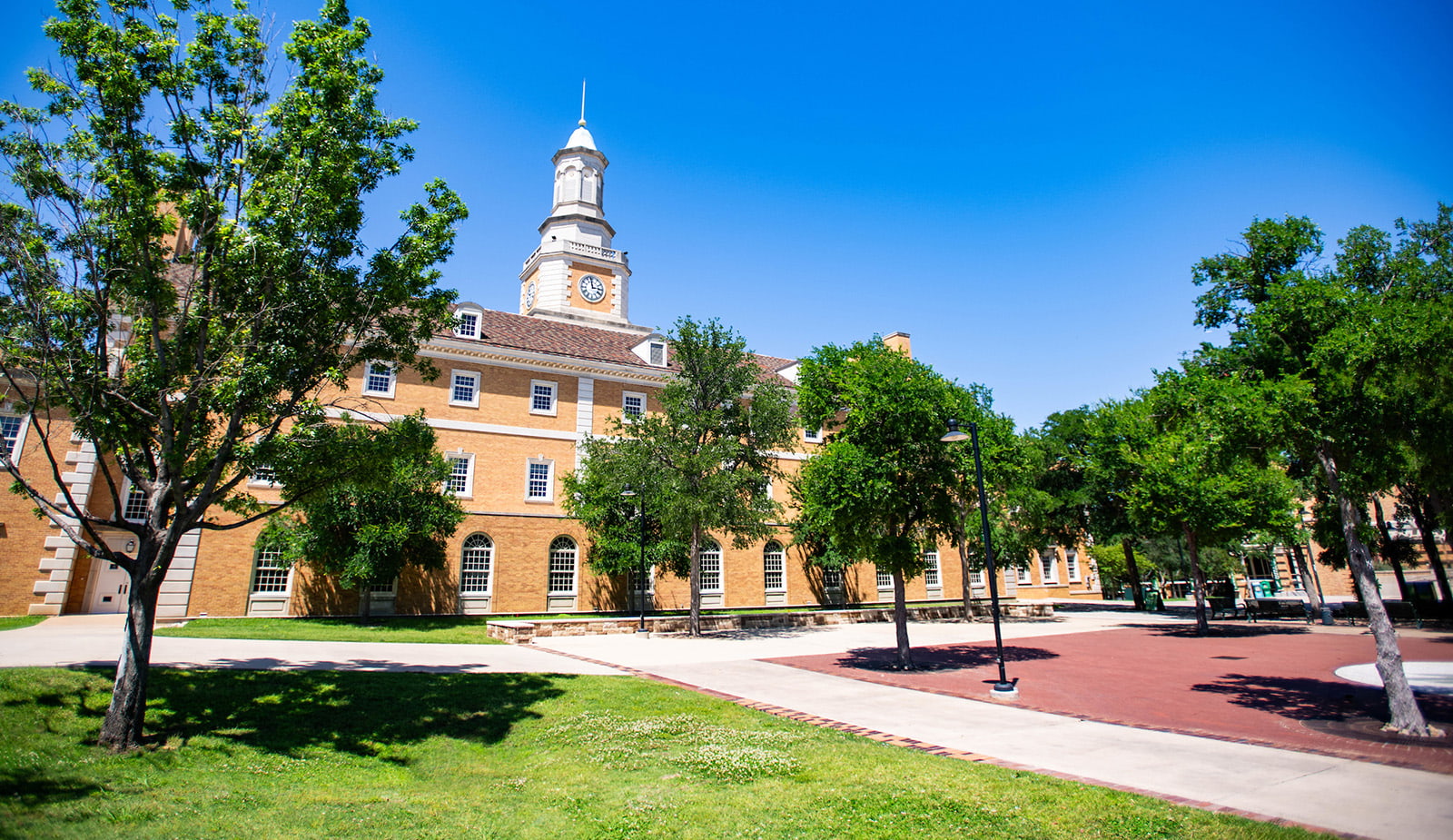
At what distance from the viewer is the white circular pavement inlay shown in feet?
43.1

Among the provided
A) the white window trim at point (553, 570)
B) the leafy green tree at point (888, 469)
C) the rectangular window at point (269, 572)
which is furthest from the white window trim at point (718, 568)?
the leafy green tree at point (888, 469)

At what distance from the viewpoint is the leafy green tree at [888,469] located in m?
16.1

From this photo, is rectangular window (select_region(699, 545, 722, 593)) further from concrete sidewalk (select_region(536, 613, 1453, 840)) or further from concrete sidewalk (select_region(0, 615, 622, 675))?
concrete sidewalk (select_region(536, 613, 1453, 840))

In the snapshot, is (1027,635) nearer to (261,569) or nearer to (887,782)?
(887,782)

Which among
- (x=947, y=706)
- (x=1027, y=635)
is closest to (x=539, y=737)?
(x=947, y=706)

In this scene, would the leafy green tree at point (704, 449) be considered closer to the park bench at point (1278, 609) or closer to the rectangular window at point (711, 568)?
the rectangular window at point (711, 568)

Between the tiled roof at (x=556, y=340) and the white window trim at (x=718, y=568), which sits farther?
the white window trim at (x=718, y=568)

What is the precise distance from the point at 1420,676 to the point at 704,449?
18.8 meters

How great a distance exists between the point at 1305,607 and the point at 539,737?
38239mm

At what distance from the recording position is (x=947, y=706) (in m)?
11.7

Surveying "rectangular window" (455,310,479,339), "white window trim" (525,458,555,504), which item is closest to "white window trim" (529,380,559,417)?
"white window trim" (525,458,555,504)

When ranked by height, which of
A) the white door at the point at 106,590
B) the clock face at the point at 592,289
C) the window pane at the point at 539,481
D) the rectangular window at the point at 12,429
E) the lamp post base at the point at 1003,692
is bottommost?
the lamp post base at the point at 1003,692

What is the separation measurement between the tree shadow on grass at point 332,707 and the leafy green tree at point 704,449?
11.6m

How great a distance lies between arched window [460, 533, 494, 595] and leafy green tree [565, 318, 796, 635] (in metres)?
6.62
